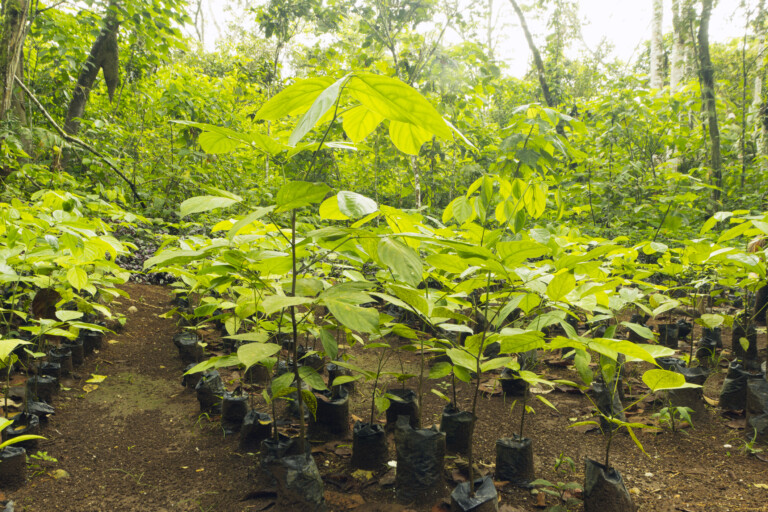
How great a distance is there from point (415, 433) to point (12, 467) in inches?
51.4

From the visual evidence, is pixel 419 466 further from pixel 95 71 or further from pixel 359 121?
pixel 95 71

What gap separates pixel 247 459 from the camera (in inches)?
61.5

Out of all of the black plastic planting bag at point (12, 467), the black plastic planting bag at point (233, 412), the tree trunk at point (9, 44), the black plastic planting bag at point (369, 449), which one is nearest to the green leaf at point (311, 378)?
the black plastic planting bag at point (369, 449)

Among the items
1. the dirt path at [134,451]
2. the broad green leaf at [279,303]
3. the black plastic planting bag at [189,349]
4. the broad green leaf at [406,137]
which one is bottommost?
the dirt path at [134,451]

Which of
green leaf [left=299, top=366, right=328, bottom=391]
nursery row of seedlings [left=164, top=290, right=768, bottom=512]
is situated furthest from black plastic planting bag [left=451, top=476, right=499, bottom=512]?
green leaf [left=299, top=366, right=328, bottom=391]

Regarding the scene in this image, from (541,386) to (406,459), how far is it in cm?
122

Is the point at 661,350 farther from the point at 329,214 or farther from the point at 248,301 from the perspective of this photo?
the point at 248,301

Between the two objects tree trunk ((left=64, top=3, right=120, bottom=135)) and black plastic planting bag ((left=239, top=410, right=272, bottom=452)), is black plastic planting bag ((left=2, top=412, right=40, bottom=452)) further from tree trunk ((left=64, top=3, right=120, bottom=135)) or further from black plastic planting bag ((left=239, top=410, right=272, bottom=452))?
tree trunk ((left=64, top=3, right=120, bottom=135))

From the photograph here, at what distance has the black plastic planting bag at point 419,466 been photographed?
1.28 m

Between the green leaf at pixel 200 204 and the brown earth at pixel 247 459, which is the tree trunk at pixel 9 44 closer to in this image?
the brown earth at pixel 247 459

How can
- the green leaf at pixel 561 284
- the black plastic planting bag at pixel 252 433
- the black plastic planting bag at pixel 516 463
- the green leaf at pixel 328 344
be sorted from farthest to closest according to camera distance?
1. the black plastic planting bag at pixel 252 433
2. the black plastic planting bag at pixel 516 463
3. the green leaf at pixel 328 344
4. the green leaf at pixel 561 284

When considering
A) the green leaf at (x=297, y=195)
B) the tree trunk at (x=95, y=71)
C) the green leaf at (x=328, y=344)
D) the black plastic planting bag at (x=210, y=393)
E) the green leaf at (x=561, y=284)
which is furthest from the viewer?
the tree trunk at (x=95, y=71)

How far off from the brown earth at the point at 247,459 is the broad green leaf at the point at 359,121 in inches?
43.6

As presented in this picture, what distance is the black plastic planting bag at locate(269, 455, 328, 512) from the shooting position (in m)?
1.13
